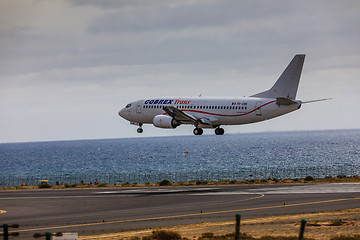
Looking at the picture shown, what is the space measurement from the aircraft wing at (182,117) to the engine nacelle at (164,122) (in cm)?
60

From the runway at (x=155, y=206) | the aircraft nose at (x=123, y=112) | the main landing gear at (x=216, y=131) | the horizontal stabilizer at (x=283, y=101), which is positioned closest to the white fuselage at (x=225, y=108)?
the horizontal stabilizer at (x=283, y=101)

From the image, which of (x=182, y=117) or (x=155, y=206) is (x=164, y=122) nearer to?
(x=182, y=117)

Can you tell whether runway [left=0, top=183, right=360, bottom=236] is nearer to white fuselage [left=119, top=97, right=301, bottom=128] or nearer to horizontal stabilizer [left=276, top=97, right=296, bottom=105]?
white fuselage [left=119, top=97, right=301, bottom=128]

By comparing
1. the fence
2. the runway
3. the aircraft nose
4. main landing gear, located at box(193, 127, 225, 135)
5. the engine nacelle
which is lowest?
the runway

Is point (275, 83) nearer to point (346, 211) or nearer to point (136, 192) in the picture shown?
point (136, 192)

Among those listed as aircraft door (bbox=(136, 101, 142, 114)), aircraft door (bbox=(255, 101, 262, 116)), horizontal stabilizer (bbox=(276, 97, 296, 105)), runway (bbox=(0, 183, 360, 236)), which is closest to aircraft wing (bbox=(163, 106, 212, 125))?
aircraft door (bbox=(255, 101, 262, 116))

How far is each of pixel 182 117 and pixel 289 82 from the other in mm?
14750

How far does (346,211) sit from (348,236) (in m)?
13.8

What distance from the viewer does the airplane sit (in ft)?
235

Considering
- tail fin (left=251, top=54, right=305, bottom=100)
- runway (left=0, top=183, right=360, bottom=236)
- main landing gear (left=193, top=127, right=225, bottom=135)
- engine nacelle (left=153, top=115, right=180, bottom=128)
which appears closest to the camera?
runway (left=0, top=183, right=360, bottom=236)

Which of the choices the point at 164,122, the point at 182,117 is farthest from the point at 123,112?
the point at 182,117

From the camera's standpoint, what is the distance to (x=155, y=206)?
2172 inches

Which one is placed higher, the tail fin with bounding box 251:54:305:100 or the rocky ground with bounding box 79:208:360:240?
the tail fin with bounding box 251:54:305:100

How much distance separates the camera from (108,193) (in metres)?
70.9
